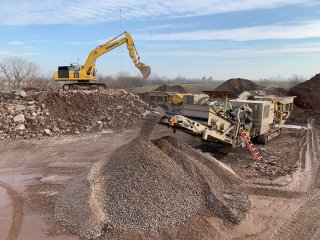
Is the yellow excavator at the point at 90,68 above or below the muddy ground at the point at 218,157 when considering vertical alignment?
above

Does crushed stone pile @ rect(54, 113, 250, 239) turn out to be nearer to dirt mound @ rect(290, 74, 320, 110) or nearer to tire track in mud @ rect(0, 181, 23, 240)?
tire track in mud @ rect(0, 181, 23, 240)

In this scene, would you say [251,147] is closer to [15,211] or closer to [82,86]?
[15,211]

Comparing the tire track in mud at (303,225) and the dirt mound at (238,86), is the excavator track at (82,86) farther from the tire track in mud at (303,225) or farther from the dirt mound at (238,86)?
the tire track in mud at (303,225)

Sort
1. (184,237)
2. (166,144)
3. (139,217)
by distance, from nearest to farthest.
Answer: (184,237) < (139,217) < (166,144)

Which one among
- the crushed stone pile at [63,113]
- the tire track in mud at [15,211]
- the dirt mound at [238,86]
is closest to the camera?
the tire track in mud at [15,211]

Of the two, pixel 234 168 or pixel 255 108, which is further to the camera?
pixel 255 108

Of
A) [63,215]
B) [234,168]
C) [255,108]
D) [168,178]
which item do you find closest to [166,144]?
[168,178]

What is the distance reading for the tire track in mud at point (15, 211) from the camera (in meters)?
6.64

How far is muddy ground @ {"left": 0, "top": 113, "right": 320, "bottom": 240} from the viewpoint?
6.50 meters

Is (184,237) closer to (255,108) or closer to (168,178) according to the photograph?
(168,178)

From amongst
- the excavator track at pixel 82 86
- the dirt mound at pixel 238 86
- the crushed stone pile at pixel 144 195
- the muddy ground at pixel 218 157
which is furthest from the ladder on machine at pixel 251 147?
the dirt mound at pixel 238 86

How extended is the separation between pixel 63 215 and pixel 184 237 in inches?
100

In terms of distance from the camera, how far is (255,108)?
12438 mm

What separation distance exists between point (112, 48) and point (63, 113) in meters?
5.56
